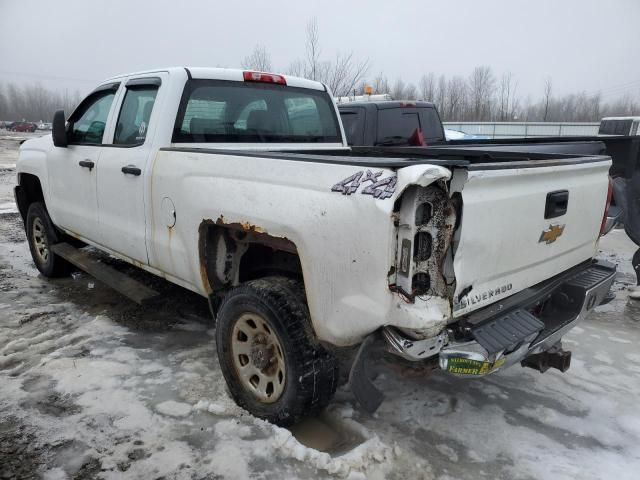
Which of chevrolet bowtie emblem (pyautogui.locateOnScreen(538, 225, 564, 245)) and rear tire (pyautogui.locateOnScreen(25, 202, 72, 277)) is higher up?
chevrolet bowtie emblem (pyautogui.locateOnScreen(538, 225, 564, 245))

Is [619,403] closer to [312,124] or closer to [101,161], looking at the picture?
[312,124]

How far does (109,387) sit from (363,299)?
1.97 meters

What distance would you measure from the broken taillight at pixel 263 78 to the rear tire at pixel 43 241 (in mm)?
2834

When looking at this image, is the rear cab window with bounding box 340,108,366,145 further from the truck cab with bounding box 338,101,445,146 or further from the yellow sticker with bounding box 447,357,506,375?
the yellow sticker with bounding box 447,357,506,375

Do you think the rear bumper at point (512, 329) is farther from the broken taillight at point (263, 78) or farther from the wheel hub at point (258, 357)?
the broken taillight at point (263, 78)

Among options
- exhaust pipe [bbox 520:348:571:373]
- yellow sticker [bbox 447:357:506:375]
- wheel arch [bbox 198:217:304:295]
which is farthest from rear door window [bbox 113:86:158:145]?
exhaust pipe [bbox 520:348:571:373]

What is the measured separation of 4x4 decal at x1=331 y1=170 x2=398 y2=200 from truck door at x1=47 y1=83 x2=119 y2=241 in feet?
8.81

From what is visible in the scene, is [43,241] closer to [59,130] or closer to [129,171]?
[59,130]

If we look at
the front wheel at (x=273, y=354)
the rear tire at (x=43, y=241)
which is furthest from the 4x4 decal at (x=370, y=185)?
the rear tire at (x=43, y=241)

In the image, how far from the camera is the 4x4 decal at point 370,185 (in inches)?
82.4

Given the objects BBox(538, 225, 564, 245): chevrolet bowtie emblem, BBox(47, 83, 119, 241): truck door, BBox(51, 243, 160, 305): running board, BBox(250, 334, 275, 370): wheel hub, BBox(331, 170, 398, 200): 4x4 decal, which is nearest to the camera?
BBox(331, 170, 398, 200): 4x4 decal

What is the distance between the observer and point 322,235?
2338 mm

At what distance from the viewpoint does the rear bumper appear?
7.32 ft

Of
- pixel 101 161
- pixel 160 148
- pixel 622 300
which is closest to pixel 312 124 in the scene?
pixel 160 148
